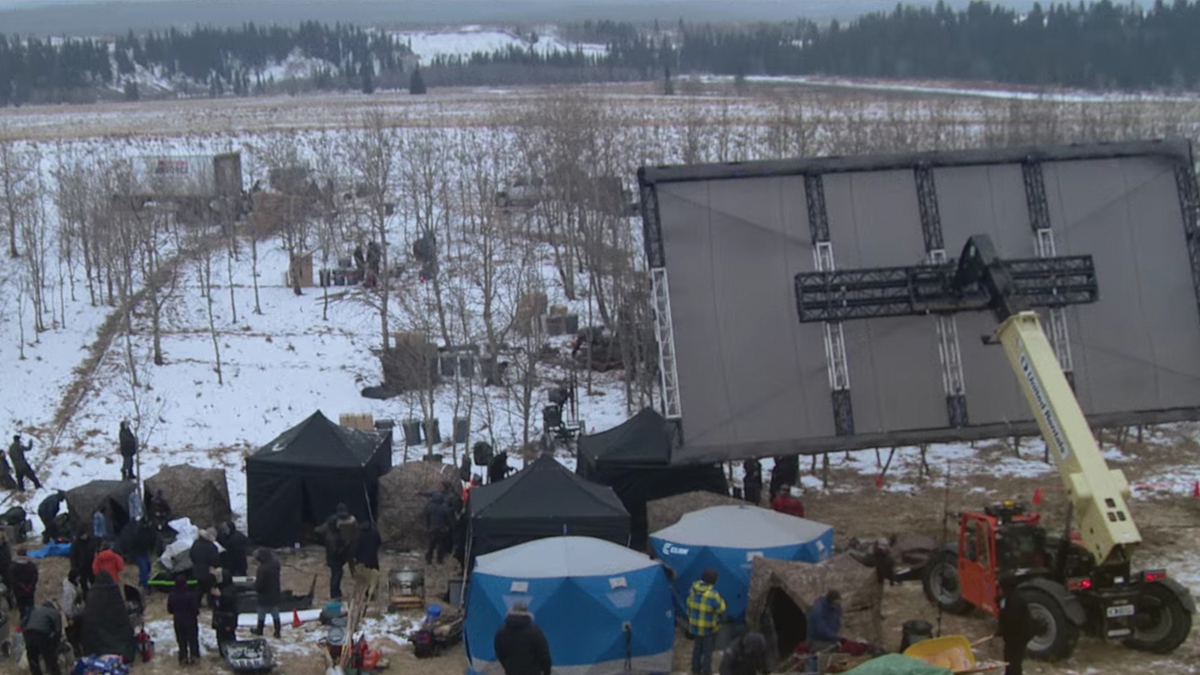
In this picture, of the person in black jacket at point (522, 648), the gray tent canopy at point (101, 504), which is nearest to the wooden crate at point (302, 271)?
the gray tent canopy at point (101, 504)

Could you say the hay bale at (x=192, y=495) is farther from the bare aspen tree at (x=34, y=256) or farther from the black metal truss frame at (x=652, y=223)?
the bare aspen tree at (x=34, y=256)

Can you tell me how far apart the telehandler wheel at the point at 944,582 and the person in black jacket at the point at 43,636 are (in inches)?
381

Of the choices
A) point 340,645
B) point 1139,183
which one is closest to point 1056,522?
point 1139,183

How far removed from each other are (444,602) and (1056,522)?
9109mm

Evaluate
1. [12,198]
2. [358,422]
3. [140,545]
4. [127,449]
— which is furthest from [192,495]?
[12,198]

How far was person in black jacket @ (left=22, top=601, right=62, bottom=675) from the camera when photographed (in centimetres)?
1478

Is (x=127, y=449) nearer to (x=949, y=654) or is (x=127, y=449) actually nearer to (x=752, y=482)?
(x=752, y=482)

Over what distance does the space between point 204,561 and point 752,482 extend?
28.2 ft

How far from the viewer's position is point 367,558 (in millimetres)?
18203

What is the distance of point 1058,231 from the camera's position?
21.6 m

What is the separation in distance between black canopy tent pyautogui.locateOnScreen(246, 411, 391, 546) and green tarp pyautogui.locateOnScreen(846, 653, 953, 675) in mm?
10729

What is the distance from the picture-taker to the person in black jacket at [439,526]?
19719 millimetres

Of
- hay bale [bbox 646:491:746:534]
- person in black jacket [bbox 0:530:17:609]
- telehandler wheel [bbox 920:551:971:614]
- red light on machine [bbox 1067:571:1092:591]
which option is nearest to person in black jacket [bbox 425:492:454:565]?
hay bale [bbox 646:491:746:534]

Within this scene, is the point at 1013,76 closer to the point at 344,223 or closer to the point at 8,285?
the point at 344,223
